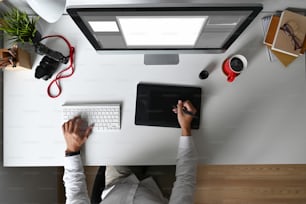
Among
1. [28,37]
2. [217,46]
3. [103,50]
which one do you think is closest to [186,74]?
[217,46]

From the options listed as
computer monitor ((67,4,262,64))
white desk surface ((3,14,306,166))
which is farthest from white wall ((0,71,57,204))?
computer monitor ((67,4,262,64))

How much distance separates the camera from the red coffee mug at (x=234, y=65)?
114 cm

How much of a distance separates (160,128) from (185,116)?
0.11 meters

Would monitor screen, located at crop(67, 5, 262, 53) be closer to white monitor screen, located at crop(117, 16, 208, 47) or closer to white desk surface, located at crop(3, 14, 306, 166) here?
white monitor screen, located at crop(117, 16, 208, 47)

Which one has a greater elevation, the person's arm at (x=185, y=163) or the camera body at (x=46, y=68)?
the camera body at (x=46, y=68)

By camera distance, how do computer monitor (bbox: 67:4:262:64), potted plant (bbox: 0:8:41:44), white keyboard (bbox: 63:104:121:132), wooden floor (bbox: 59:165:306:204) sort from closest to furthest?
computer monitor (bbox: 67:4:262:64) < potted plant (bbox: 0:8:41:44) < white keyboard (bbox: 63:104:121:132) < wooden floor (bbox: 59:165:306:204)

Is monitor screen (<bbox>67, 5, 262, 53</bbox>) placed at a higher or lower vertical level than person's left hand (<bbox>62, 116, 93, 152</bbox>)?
higher

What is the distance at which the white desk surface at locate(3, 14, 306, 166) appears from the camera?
3.93ft

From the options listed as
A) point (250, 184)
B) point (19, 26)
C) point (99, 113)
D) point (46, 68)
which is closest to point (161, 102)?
point (99, 113)

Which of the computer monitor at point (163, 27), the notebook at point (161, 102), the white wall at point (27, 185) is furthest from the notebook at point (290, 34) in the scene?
the white wall at point (27, 185)

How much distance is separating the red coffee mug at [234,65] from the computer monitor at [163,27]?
0.07m

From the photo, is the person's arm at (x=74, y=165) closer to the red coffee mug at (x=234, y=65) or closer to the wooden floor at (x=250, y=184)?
the red coffee mug at (x=234, y=65)

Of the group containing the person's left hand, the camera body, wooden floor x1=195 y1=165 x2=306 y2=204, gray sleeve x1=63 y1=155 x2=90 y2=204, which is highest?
the camera body

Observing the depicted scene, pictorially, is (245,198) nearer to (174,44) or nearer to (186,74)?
(186,74)
